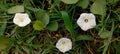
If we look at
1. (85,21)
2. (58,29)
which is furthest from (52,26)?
(85,21)

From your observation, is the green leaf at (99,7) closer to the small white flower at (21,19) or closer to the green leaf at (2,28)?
the small white flower at (21,19)

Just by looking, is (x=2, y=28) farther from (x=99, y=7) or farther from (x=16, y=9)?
(x=99, y=7)

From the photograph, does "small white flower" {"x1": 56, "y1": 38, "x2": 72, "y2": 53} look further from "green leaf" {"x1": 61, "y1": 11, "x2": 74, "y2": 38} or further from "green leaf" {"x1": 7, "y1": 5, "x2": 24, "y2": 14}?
"green leaf" {"x1": 7, "y1": 5, "x2": 24, "y2": 14}

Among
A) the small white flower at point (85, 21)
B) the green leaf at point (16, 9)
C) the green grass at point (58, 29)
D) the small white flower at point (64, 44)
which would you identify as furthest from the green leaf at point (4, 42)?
the small white flower at point (85, 21)

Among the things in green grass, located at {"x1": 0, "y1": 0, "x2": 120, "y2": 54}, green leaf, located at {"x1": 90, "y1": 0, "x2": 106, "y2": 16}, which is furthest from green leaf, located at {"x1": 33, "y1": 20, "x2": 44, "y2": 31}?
green leaf, located at {"x1": 90, "y1": 0, "x2": 106, "y2": 16}

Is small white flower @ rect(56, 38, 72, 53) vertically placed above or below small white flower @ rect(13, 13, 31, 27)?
below

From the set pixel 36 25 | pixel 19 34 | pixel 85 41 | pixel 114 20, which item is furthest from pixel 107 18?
pixel 19 34

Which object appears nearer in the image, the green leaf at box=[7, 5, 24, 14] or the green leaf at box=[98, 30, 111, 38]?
the green leaf at box=[98, 30, 111, 38]

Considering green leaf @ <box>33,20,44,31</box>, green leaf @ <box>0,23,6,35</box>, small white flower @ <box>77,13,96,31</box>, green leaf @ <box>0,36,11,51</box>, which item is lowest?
green leaf @ <box>0,36,11,51</box>
